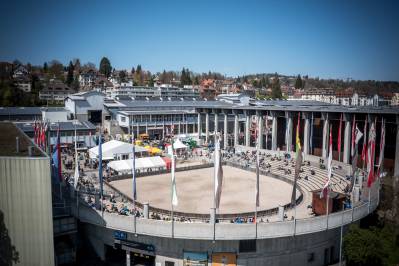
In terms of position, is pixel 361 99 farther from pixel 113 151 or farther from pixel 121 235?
pixel 121 235

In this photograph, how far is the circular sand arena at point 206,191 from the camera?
3267cm

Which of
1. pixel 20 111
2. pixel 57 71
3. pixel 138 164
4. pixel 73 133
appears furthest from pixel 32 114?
pixel 57 71

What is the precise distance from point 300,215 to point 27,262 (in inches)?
874

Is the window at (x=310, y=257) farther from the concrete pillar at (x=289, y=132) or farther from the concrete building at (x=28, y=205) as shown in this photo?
the concrete pillar at (x=289, y=132)

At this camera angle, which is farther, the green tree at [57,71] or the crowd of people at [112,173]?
the green tree at [57,71]

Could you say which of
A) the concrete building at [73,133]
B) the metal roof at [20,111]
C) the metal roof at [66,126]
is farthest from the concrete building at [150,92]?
the concrete building at [73,133]

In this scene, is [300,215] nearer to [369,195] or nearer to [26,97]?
[369,195]

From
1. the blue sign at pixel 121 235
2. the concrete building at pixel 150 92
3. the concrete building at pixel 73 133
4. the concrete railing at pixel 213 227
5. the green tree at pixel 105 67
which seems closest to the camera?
the concrete railing at pixel 213 227

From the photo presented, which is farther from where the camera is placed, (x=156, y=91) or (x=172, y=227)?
(x=156, y=91)

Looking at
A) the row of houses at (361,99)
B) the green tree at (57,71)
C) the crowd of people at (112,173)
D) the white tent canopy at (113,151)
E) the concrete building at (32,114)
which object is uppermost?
the green tree at (57,71)

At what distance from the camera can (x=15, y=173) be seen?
72.1ft

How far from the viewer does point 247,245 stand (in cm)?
2562

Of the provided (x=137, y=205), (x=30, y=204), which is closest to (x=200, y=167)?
(x=137, y=205)

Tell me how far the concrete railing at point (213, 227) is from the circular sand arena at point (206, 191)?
5680mm
